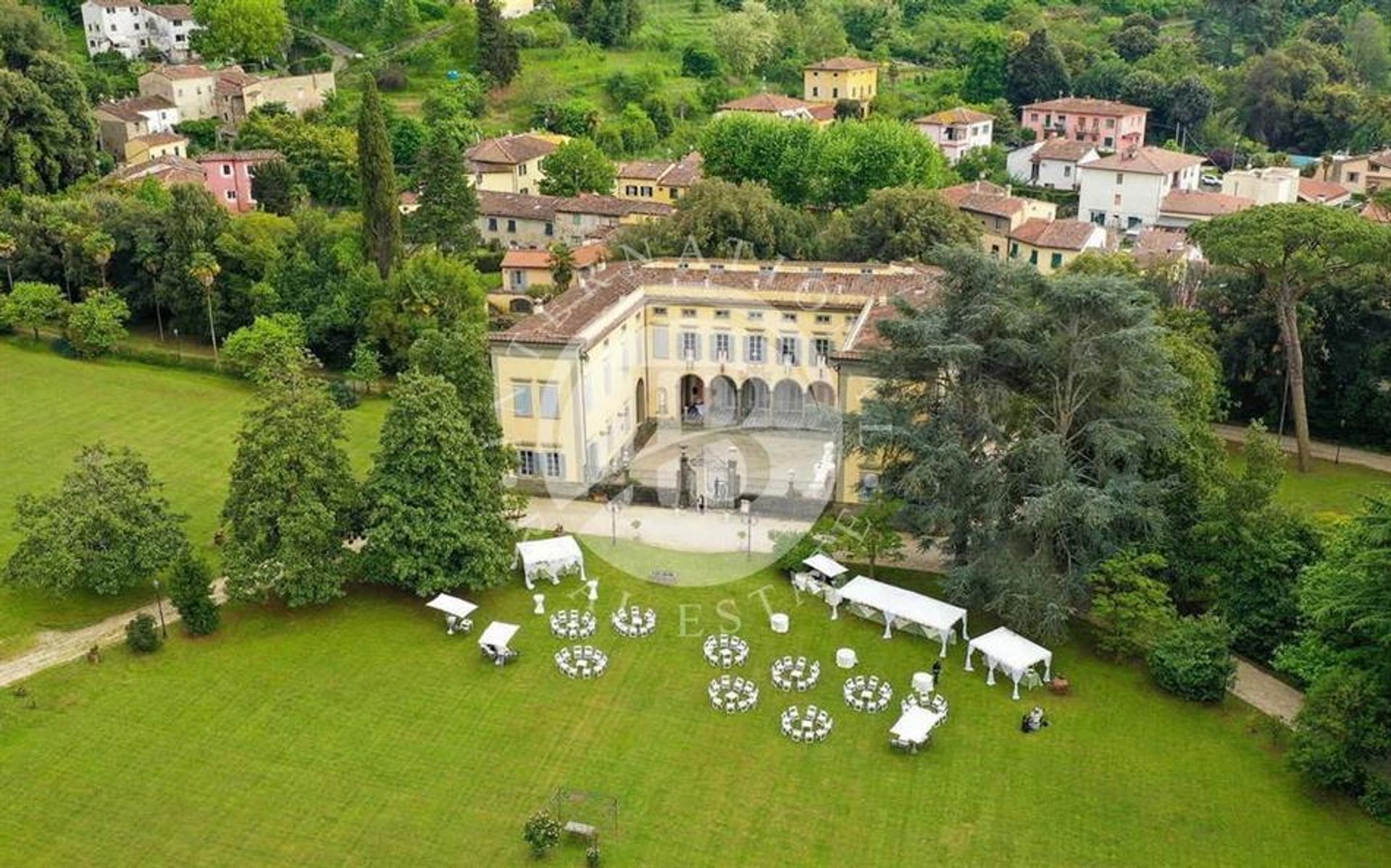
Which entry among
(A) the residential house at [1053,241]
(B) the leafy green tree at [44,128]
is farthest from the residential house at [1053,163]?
(B) the leafy green tree at [44,128]

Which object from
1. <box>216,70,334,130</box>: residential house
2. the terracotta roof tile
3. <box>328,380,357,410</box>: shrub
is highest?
<box>216,70,334,130</box>: residential house

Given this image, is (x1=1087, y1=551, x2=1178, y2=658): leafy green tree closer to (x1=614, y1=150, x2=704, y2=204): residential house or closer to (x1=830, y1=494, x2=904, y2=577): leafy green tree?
(x1=830, y1=494, x2=904, y2=577): leafy green tree

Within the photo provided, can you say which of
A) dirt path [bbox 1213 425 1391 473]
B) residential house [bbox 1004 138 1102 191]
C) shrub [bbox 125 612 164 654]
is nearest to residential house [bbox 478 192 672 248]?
dirt path [bbox 1213 425 1391 473]

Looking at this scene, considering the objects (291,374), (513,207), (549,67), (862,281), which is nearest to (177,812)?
(291,374)

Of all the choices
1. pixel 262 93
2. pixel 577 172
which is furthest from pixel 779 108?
pixel 262 93

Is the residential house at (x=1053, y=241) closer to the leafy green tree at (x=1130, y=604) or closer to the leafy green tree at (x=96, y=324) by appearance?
the leafy green tree at (x=1130, y=604)

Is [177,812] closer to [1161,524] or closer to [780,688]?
[780,688]
